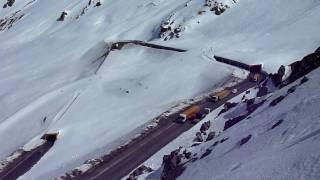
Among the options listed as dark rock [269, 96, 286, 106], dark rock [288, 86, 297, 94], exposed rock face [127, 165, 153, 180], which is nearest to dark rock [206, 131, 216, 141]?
Answer: exposed rock face [127, 165, 153, 180]

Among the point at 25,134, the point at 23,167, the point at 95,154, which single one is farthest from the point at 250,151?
the point at 25,134

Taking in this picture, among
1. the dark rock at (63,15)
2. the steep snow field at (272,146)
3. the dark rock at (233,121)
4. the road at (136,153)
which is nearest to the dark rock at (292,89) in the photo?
the steep snow field at (272,146)

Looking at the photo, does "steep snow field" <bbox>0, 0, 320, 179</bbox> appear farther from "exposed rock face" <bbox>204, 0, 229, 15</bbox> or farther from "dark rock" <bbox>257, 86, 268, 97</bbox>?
"dark rock" <bbox>257, 86, 268, 97</bbox>

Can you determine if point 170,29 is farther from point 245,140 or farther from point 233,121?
point 245,140

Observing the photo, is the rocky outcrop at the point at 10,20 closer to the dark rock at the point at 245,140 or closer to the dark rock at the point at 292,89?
the dark rock at the point at 292,89

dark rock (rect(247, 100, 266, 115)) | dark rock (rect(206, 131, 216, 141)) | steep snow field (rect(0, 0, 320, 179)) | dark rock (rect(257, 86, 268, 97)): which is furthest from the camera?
steep snow field (rect(0, 0, 320, 179))

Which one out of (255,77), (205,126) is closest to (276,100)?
(205,126)
